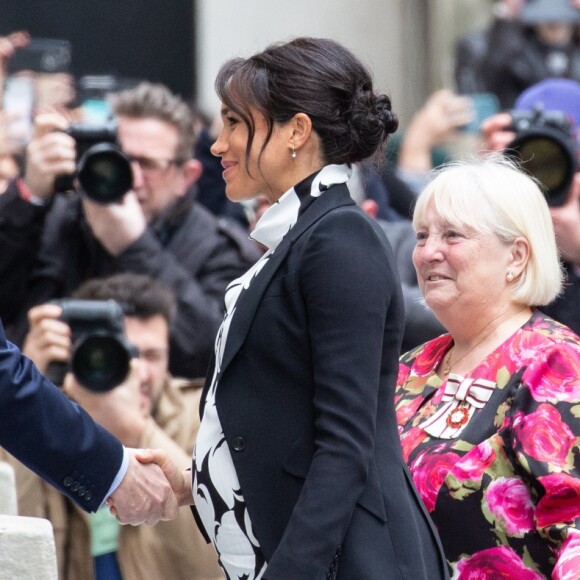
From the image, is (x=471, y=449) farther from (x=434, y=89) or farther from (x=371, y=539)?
(x=434, y=89)

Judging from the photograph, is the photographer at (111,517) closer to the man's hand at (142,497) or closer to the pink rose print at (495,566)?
the man's hand at (142,497)

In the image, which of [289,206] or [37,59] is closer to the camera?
[289,206]

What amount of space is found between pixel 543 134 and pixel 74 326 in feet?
4.49

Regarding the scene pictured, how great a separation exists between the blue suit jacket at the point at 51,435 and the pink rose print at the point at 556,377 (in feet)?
2.65

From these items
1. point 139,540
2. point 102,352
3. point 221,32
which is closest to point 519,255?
point 102,352

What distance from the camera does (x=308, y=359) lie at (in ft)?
7.52

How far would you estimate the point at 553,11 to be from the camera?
6.15m

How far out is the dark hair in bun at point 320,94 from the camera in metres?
2.37

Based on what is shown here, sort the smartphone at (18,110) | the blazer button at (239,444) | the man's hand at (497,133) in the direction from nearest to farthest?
1. the blazer button at (239,444)
2. the man's hand at (497,133)
3. the smartphone at (18,110)

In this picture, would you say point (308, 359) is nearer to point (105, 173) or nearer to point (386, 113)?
point (386, 113)

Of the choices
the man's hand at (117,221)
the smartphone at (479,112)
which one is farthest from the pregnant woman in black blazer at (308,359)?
the smartphone at (479,112)

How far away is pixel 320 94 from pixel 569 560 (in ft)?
2.97

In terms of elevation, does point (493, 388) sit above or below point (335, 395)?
below

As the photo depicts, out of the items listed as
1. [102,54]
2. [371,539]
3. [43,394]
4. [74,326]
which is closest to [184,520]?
[74,326]
